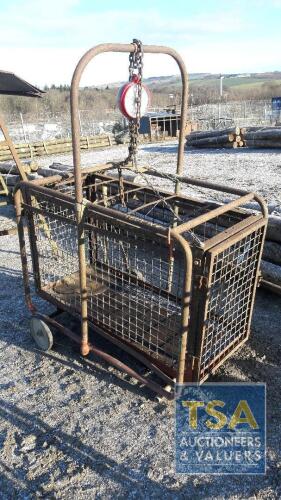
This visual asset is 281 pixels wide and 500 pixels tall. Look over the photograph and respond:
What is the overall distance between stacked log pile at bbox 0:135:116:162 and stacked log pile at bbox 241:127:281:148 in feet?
26.4

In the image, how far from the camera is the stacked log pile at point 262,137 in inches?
634

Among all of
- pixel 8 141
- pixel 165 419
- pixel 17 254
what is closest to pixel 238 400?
pixel 165 419

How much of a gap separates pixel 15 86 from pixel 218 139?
1298 cm

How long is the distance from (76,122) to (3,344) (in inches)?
114

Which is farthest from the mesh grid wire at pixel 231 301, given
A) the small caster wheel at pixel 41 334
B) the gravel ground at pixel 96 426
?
the small caster wheel at pixel 41 334

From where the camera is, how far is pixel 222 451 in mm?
3127

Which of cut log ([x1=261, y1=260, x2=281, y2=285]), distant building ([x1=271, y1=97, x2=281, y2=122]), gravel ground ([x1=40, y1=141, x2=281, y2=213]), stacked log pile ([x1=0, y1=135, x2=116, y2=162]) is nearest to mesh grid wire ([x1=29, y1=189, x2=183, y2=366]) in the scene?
cut log ([x1=261, y1=260, x2=281, y2=285])

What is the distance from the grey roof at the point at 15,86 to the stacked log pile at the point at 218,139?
1249 cm

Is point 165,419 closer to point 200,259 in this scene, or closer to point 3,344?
point 200,259

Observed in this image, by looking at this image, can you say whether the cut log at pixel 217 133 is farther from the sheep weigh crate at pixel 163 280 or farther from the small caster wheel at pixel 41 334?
the small caster wheel at pixel 41 334

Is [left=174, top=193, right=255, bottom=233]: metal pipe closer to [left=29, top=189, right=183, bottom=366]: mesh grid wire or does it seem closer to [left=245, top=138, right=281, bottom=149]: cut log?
[left=29, top=189, right=183, bottom=366]: mesh grid wire

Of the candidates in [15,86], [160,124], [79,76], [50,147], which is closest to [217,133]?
[160,124]

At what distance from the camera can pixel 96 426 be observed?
→ 11.0 feet

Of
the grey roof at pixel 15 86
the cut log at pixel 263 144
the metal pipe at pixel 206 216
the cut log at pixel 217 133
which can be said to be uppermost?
the grey roof at pixel 15 86
